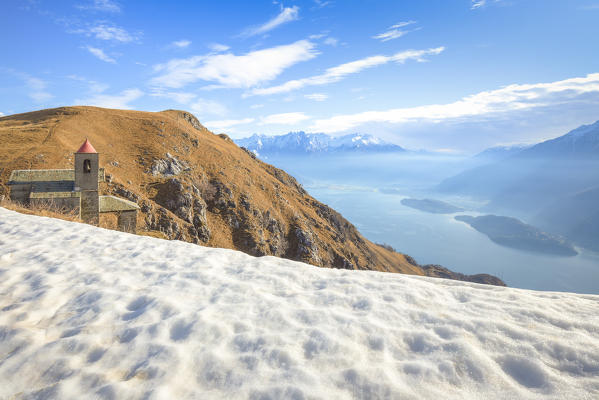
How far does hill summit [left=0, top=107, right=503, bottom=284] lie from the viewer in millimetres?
29531

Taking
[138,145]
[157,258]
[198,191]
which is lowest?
[157,258]

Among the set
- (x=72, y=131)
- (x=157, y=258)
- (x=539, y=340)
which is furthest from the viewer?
(x=72, y=131)

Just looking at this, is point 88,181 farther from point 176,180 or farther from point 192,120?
point 192,120

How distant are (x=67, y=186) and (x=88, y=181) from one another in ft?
5.59

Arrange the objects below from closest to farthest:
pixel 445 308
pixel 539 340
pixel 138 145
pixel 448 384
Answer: pixel 448 384, pixel 539 340, pixel 445 308, pixel 138 145

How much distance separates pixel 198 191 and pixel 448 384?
140 feet

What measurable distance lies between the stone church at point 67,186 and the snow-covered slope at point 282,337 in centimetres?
1396

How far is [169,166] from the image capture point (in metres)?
41.4

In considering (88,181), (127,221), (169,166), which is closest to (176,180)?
(169,166)

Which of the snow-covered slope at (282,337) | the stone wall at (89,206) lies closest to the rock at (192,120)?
the stone wall at (89,206)

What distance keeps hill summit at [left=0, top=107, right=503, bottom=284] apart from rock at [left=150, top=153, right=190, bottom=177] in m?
0.15

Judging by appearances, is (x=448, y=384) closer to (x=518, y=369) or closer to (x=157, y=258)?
(x=518, y=369)

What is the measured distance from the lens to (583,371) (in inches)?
113

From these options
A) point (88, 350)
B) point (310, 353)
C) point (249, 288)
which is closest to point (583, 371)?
point (310, 353)
